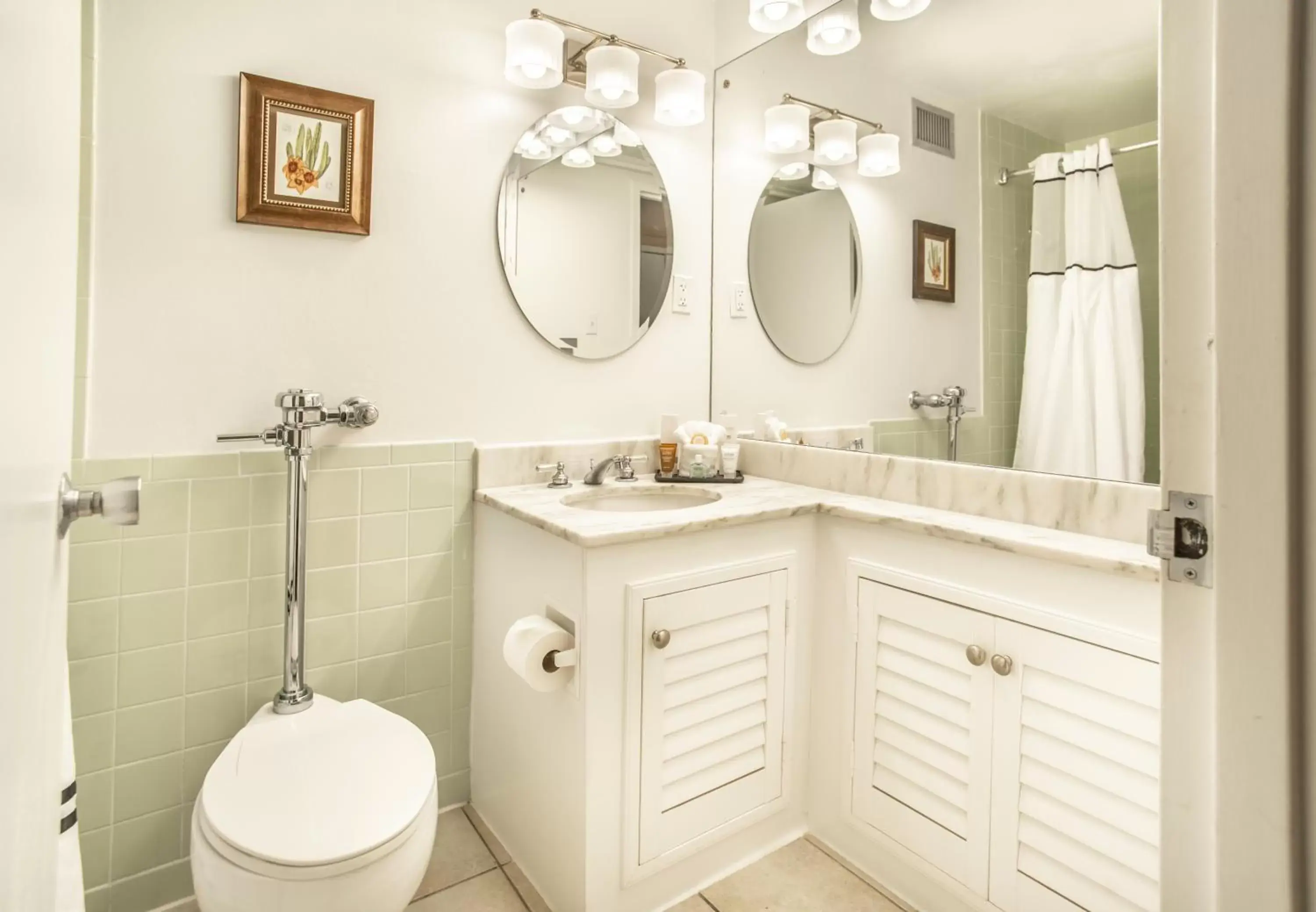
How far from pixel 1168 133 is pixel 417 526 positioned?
159 cm

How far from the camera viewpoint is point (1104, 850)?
1.12m

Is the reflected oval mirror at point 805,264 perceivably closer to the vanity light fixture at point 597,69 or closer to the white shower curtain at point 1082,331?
the vanity light fixture at point 597,69

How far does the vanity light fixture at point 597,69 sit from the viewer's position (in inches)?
66.9

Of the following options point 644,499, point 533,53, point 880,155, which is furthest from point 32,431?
point 880,155

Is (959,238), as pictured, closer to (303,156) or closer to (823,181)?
(823,181)

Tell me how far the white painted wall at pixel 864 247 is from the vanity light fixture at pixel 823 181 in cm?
3

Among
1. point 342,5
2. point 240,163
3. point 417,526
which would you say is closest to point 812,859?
point 417,526

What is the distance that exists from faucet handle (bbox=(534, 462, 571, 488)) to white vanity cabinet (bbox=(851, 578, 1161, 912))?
79cm

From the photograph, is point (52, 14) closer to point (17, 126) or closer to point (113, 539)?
point (17, 126)

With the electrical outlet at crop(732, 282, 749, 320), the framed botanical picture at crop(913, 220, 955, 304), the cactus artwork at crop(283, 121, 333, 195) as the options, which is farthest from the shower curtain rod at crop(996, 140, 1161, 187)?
the cactus artwork at crop(283, 121, 333, 195)

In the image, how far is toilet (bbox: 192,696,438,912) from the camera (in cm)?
98

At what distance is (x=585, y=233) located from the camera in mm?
1950

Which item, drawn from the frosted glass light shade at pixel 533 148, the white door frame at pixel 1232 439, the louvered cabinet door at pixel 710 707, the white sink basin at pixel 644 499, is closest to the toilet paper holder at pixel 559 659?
the louvered cabinet door at pixel 710 707

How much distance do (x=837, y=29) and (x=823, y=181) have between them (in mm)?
373
